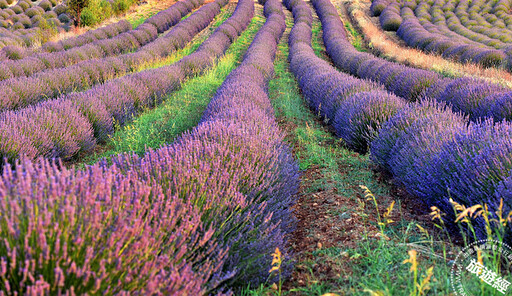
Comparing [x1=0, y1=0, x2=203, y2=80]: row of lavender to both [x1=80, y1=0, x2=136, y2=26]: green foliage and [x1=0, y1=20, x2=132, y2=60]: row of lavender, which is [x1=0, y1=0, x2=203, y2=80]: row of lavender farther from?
[x1=80, y1=0, x2=136, y2=26]: green foliage

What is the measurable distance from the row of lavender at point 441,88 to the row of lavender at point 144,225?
3.20 meters

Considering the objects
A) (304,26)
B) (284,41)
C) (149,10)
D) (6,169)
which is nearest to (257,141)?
(6,169)

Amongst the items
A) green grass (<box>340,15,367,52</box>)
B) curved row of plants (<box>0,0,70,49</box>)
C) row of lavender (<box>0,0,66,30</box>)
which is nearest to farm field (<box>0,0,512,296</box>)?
curved row of plants (<box>0,0,70,49</box>)

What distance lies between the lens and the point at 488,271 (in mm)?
1749

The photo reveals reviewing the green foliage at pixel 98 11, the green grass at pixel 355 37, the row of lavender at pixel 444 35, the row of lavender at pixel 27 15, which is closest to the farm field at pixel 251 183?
the row of lavender at pixel 444 35

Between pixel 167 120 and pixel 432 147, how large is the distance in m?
3.97

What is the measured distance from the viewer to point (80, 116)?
4.87 m

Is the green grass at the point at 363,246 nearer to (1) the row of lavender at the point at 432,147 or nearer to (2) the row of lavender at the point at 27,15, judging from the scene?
(1) the row of lavender at the point at 432,147

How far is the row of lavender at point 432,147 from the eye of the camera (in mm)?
2398

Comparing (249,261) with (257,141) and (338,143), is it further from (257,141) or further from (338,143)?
(338,143)

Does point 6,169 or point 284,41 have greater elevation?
point 6,169

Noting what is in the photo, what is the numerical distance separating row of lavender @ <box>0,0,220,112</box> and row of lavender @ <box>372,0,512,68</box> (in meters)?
9.69

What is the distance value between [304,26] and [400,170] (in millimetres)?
15508

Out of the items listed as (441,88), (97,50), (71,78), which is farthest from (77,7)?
(441,88)
